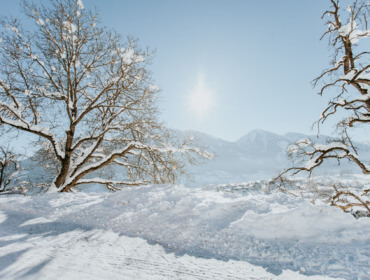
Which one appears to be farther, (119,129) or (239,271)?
(119,129)

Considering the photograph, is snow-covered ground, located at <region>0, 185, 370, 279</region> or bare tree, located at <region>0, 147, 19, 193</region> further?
bare tree, located at <region>0, 147, 19, 193</region>

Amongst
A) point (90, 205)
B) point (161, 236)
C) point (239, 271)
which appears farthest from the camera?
point (90, 205)

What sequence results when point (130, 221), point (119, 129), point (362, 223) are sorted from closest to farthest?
point (362, 223), point (130, 221), point (119, 129)

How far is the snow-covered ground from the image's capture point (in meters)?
2.74

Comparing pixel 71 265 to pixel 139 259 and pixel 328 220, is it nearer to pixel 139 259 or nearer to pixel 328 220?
pixel 139 259

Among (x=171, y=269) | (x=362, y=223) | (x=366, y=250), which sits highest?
(x=362, y=223)

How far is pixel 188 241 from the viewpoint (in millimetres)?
3725

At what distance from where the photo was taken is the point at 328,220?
3592mm

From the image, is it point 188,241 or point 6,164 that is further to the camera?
point 6,164

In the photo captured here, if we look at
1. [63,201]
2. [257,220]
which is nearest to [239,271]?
[257,220]

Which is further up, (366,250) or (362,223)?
(362,223)

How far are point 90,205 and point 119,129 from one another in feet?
15.8

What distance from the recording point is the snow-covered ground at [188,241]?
2738mm

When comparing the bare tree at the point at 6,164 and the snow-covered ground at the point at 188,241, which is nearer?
the snow-covered ground at the point at 188,241
